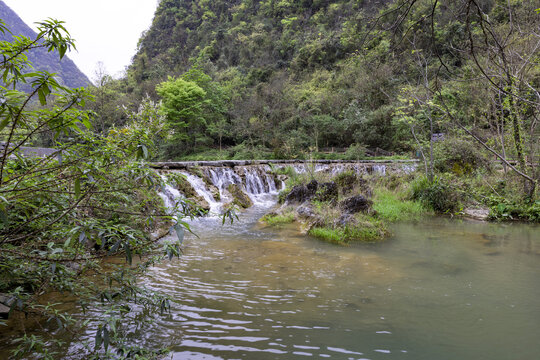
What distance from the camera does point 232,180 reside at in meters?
13.5

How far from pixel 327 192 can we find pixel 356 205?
4.53ft

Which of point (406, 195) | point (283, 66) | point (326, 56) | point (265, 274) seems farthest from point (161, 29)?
→ point (265, 274)

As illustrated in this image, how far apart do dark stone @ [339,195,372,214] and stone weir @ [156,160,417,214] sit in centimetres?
362

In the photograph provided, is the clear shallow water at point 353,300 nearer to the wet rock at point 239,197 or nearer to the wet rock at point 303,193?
the wet rock at point 303,193

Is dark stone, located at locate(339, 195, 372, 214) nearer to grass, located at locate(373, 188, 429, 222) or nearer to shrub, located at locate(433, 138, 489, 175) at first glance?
grass, located at locate(373, 188, 429, 222)

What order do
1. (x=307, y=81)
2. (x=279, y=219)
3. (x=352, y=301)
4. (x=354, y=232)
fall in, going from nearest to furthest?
(x=352, y=301) < (x=354, y=232) < (x=279, y=219) < (x=307, y=81)

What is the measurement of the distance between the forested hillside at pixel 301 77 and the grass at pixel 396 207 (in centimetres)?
471

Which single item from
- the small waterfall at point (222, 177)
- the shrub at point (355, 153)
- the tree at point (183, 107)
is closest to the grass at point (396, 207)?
the small waterfall at point (222, 177)

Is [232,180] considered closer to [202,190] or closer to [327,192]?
[202,190]

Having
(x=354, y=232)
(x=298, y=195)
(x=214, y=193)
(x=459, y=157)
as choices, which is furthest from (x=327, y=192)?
(x=459, y=157)

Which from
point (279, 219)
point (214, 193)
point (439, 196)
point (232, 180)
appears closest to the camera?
point (279, 219)

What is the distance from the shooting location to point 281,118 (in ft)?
87.5

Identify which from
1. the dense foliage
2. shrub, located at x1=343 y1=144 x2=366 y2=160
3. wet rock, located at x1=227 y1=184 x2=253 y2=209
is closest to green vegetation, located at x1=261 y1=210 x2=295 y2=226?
wet rock, located at x1=227 y1=184 x2=253 y2=209

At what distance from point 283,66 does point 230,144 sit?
13672mm
